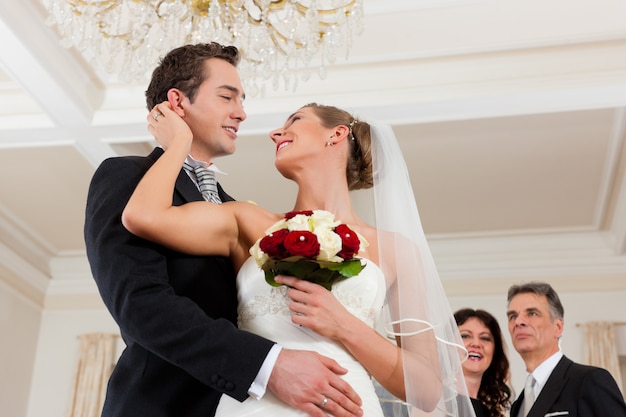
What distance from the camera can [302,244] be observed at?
7.29 feet

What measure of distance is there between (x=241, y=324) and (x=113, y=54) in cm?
290

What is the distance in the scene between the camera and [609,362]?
860 centimetres

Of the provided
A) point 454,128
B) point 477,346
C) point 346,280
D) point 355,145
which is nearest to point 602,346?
point 454,128

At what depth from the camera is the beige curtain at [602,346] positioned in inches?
339

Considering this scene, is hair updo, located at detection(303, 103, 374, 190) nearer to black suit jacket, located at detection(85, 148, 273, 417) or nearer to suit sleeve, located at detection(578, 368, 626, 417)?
black suit jacket, located at detection(85, 148, 273, 417)

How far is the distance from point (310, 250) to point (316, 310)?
0.69 feet

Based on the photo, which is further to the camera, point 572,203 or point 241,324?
point 572,203

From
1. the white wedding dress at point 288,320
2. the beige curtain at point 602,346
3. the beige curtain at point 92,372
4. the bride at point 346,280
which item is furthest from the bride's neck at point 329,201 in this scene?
the beige curtain at point 92,372

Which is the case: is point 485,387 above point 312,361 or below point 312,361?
above

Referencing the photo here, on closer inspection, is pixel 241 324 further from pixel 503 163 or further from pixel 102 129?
pixel 503 163

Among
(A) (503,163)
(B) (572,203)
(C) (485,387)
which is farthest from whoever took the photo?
(B) (572,203)

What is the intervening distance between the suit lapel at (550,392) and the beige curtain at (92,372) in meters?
6.35

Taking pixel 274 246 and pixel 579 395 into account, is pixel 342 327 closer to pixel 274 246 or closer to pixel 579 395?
pixel 274 246

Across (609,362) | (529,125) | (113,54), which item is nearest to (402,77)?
(529,125)
